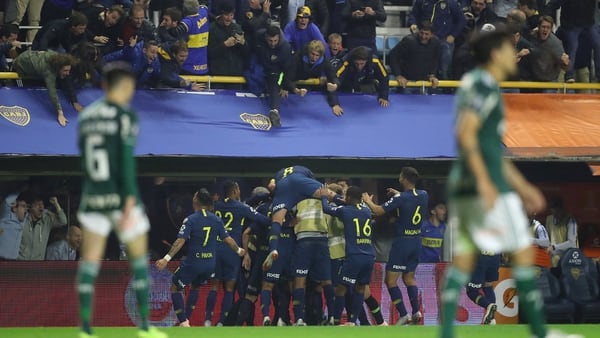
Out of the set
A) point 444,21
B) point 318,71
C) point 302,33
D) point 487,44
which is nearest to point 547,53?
point 444,21

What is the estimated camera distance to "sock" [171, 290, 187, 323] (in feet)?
58.6

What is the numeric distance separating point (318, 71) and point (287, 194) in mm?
3124

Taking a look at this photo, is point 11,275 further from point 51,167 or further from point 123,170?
point 123,170

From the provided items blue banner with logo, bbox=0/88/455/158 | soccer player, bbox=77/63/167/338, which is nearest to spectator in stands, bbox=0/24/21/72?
blue banner with logo, bbox=0/88/455/158

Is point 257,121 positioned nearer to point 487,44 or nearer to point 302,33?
point 302,33

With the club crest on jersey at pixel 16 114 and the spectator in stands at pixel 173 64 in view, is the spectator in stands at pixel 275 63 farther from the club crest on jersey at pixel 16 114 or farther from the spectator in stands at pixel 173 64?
the club crest on jersey at pixel 16 114

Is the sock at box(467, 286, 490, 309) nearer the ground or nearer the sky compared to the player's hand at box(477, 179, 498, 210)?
nearer the ground

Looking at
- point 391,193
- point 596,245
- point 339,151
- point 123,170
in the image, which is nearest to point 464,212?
point 123,170

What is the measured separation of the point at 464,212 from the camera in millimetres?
9594

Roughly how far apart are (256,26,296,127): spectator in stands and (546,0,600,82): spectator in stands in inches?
207

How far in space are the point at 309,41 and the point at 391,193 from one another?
3.21 meters

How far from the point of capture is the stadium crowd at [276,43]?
19391 mm

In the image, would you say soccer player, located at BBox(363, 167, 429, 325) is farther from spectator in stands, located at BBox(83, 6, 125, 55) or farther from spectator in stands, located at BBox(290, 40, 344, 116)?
spectator in stands, located at BBox(83, 6, 125, 55)

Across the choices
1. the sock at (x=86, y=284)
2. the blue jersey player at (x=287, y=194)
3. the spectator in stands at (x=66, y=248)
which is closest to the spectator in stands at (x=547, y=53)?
the blue jersey player at (x=287, y=194)
